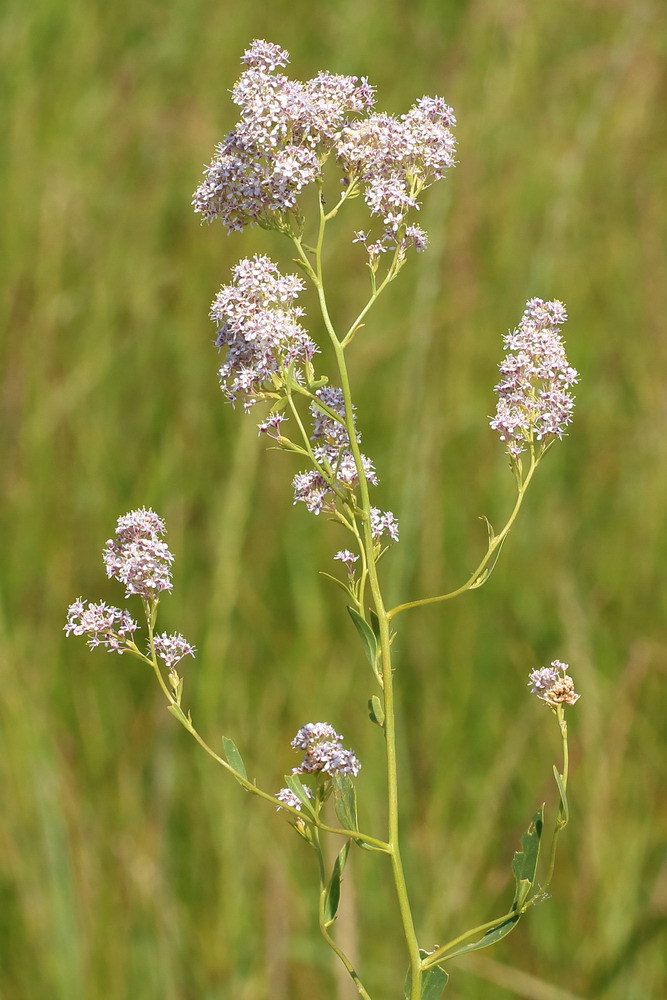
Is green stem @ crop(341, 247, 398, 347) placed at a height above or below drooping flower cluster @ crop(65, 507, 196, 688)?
above

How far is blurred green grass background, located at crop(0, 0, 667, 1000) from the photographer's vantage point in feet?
14.9

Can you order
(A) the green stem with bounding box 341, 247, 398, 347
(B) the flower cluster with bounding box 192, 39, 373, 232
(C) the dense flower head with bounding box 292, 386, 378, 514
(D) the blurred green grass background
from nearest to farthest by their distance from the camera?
(A) the green stem with bounding box 341, 247, 398, 347 → (B) the flower cluster with bounding box 192, 39, 373, 232 → (C) the dense flower head with bounding box 292, 386, 378, 514 → (D) the blurred green grass background

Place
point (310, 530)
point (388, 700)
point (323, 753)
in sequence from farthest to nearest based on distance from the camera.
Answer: point (310, 530) < point (323, 753) < point (388, 700)

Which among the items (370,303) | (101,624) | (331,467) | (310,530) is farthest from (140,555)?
(310,530)

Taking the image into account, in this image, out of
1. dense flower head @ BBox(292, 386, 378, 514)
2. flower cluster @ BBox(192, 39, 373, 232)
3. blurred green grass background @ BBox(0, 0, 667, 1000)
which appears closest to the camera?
flower cluster @ BBox(192, 39, 373, 232)

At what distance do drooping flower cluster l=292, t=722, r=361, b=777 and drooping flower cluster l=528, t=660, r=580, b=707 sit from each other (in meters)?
0.41

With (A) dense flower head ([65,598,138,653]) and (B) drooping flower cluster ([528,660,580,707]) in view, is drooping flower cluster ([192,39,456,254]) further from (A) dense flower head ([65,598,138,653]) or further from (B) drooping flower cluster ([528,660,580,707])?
(B) drooping flower cluster ([528,660,580,707])

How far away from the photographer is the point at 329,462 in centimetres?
238

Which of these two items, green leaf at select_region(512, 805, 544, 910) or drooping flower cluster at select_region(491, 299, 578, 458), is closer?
green leaf at select_region(512, 805, 544, 910)

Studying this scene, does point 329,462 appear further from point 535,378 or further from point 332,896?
point 332,896

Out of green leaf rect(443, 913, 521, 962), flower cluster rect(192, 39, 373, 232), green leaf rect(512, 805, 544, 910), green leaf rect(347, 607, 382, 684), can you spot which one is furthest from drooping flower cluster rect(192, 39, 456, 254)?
green leaf rect(443, 913, 521, 962)

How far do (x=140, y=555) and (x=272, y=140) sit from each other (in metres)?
0.89

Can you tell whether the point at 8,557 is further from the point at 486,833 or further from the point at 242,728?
the point at 486,833

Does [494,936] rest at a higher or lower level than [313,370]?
lower
